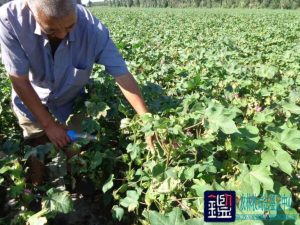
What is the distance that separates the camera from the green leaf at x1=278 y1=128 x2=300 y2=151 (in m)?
1.99

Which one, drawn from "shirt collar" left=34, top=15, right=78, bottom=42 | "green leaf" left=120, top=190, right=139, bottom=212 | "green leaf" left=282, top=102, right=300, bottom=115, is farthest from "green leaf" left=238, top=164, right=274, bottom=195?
"shirt collar" left=34, top=15, right=78, bottom=42

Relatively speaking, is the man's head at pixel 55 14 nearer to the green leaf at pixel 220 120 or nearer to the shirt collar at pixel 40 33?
the shirt collar at pixel 40 33

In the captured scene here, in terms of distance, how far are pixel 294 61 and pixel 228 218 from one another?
384 centimetres

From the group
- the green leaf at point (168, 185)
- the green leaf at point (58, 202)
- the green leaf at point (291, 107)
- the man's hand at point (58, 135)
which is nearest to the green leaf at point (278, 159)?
the green leaf at point (168, 185)

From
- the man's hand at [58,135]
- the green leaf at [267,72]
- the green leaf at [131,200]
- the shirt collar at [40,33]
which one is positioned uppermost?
the shirt collar at [40,33]

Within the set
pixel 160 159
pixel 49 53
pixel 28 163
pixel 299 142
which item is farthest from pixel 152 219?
pixel 28 163

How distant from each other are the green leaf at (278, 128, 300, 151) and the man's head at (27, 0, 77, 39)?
1.28 meters

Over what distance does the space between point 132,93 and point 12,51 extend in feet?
2.57

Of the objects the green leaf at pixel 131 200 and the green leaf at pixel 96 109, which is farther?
the green leaf at pixel 96 109

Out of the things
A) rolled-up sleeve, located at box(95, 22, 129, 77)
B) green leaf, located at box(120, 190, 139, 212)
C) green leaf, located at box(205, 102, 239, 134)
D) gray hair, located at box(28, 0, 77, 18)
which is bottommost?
green leaf, located at box(120, 190, 139, 212)

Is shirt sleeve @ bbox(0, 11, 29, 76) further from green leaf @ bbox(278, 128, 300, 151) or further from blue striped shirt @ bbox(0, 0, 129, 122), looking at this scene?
green leaf @ bbox(278, 128, 300, 151)

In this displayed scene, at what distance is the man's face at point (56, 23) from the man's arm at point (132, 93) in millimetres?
527

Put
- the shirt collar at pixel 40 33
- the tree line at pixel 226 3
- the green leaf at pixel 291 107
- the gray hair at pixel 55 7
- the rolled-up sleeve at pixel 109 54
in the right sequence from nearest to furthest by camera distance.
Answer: the gray hair at pixel 55 7 → the shirt collar at pixel 40 33 → the green leaf at pixel 291 107 → the rolled-up sleeve at pixel 109 54 → the tree line at pixel 226 3

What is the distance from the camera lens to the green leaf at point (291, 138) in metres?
1.99
